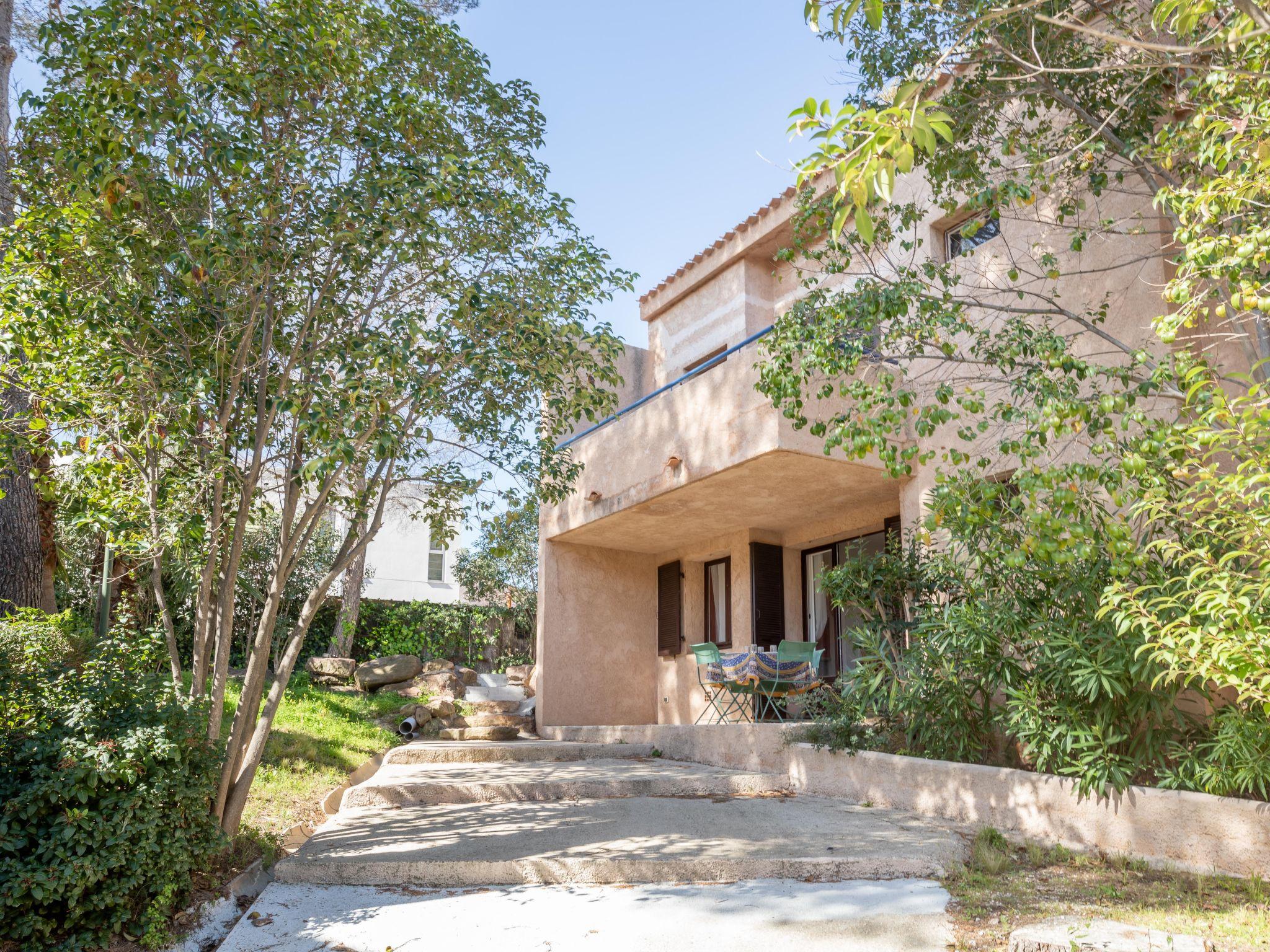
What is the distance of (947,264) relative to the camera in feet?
22.8

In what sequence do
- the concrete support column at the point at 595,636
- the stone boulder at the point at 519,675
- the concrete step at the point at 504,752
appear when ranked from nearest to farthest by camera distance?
1. the concrete step at the point at 504,752
2. the concrete support column at the point at 595,636
3. the stone boulder at the point at 519,675

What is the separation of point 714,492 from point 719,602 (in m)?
2.83

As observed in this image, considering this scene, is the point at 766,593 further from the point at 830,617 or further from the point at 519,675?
the point at 519,675

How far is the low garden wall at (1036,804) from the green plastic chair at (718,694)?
1106 mm

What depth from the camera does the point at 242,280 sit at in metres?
5.30

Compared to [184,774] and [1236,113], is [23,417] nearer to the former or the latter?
[184,774]

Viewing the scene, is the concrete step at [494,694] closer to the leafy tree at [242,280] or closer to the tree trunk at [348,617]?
the tree trunk at [348,617]

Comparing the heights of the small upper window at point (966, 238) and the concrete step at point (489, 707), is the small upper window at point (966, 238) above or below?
above

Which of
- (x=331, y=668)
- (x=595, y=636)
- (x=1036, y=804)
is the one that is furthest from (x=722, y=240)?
(x=331, y=668)

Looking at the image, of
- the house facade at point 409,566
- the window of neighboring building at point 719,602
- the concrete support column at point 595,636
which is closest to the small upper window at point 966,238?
the window of neighboring building at point 719,602

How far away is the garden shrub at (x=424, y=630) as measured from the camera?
1814cm

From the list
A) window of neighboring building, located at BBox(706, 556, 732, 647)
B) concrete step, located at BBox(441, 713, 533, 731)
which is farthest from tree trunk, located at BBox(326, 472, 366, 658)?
window of neighboring building, located at BBox(706, 556, 732, 647)

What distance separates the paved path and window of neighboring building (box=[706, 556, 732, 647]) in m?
4.54

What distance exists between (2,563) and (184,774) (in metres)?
3.87
